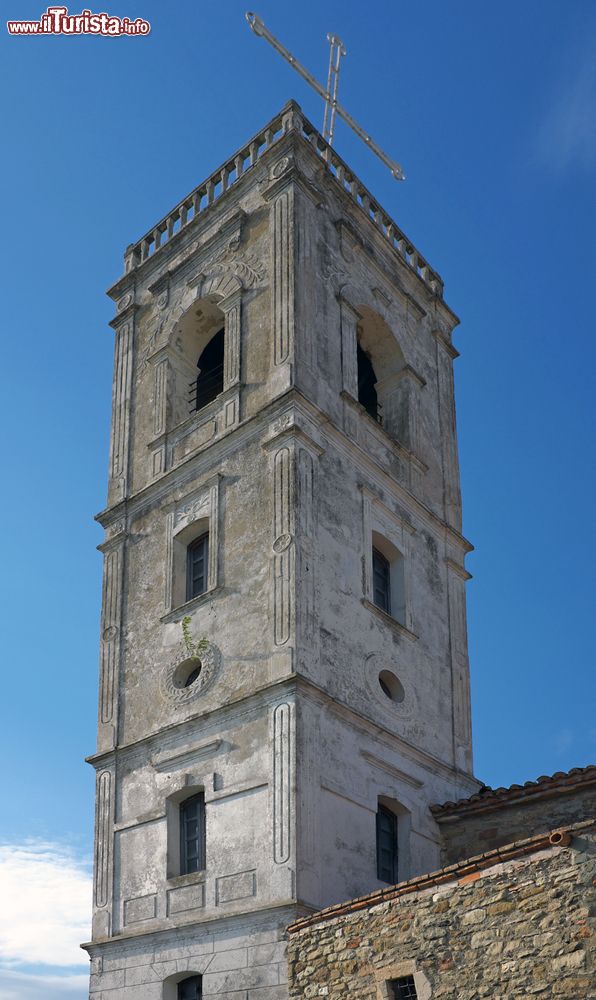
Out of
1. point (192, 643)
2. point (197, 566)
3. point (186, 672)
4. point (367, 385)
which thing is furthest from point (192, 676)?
point (367, 385)

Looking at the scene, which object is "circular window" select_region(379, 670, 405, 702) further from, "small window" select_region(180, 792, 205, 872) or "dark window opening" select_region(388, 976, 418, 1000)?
"dark window opening" select_region(388, 976, 418, 1000)

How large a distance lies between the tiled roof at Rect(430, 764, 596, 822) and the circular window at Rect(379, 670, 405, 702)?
200cm

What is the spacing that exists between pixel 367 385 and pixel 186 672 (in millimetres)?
8159

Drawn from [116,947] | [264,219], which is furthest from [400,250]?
[116,947]

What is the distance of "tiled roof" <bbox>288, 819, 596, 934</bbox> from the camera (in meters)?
14.2

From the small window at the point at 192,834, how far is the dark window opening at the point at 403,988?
500cm

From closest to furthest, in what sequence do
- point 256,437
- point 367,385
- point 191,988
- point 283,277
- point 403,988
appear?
1. point 403,988
2. point 191,988
3. point 256,437
4. point 283,277
5. point 367,385

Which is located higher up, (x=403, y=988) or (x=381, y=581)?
(x=381, y=581)

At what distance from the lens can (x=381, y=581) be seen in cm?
2356

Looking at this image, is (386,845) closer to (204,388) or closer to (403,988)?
(403,988)

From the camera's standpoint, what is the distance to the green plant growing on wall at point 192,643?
21.6 metres

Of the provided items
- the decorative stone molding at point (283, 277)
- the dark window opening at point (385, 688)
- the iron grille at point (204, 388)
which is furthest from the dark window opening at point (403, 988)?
the iron grille at point (204, 388)

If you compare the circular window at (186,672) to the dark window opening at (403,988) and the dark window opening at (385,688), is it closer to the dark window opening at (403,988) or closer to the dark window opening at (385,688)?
the dark window opening at (385,688)

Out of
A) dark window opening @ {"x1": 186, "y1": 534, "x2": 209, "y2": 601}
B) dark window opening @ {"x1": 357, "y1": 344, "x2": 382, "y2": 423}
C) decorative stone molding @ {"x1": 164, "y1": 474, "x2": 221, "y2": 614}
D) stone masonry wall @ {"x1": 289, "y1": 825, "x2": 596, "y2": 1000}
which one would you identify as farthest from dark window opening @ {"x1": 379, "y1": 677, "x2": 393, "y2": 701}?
dark window opening @ {"x1": 357, "y1": 344, "x2": 382, "y2": 423}
